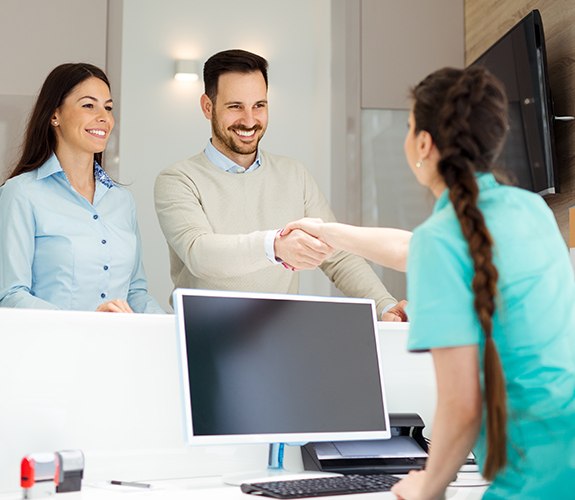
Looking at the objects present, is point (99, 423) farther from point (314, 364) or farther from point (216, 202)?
point (216, 202)

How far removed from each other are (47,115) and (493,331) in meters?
1.90

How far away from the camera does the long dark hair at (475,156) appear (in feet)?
3.67

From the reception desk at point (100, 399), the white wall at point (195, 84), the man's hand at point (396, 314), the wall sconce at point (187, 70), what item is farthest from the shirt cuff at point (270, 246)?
the wall sconce at point (187, 70)

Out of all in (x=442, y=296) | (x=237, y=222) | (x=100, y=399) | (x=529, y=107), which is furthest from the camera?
(x=529, y=107)

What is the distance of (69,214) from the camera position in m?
2.58

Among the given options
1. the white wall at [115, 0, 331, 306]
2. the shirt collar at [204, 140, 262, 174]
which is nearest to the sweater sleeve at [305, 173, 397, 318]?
the shirt collar at [204, 140, 262, 174]

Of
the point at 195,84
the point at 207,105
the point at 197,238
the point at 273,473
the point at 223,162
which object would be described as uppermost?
the point at 195,84

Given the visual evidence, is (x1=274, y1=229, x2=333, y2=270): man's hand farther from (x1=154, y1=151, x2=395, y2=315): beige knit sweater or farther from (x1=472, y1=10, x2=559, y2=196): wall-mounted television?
(x1=472, y1=10, x2=559, y2=196): wall-mounted television

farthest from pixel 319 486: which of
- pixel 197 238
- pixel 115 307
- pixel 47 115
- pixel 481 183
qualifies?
pixel 47 115

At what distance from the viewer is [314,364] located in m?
2.01

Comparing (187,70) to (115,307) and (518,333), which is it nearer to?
(115,307)

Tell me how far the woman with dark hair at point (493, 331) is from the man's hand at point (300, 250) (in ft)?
3.39

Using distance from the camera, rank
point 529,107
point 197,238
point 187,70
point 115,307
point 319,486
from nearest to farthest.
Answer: point 319,486
point 115,307
point 197,238
point 529,107
point 187,70

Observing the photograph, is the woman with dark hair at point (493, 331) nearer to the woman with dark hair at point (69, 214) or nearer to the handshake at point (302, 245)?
the handshake at point (302, 245)
